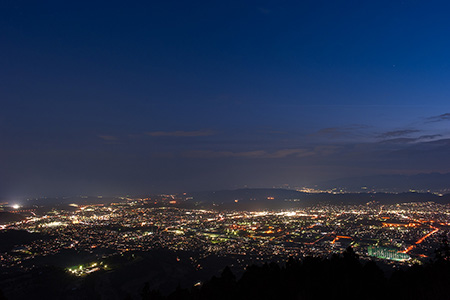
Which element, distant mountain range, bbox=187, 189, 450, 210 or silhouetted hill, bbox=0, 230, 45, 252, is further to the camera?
distant mountain range, bbox=187, 189, 450, 210

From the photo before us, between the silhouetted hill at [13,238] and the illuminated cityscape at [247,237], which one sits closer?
the illuminated cityscape at [247,237]

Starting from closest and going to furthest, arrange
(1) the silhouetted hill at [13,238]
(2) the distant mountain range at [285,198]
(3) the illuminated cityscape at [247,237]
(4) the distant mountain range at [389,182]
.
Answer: (3) the illuminated cityscape at [247,237]
(1) the silhouetted hill at [13,238]
(2) the distant mountain range at [285,198]
(4) the distant mountain range at [389,182]

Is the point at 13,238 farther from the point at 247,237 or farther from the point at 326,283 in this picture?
the point at 326,283

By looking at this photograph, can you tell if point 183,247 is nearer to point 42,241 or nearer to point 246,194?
point 42,241

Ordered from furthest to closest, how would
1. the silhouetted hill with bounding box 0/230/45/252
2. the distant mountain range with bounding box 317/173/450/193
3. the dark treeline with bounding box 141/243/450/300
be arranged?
the distant mountain range with bounding box 317/173/450/193 < the silhouetted hill with bounding box 0/230/45/252 < the dark treeline with bounding box 141/243/450/300

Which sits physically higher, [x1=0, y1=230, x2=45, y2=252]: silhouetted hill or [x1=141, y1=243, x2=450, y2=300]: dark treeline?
[x1=141, y1=243, x2=450, y2=300]: dark treeline

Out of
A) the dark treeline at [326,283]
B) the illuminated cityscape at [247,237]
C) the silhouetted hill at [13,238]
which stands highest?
the dark treeline at [326,283]

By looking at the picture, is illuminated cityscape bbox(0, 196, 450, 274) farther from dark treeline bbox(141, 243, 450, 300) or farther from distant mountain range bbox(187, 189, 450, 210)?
distant mountain range bbox(187, 189, 450, 210)

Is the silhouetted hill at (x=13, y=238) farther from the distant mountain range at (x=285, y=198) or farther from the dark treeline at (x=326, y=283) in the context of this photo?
the distant mountain range at (x=285, y=198)

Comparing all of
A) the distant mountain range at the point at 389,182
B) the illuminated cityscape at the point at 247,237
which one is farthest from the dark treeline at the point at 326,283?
the distant mountain range at the point at 389,182

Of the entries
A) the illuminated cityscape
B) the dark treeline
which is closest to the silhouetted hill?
the illuminated cityscape
